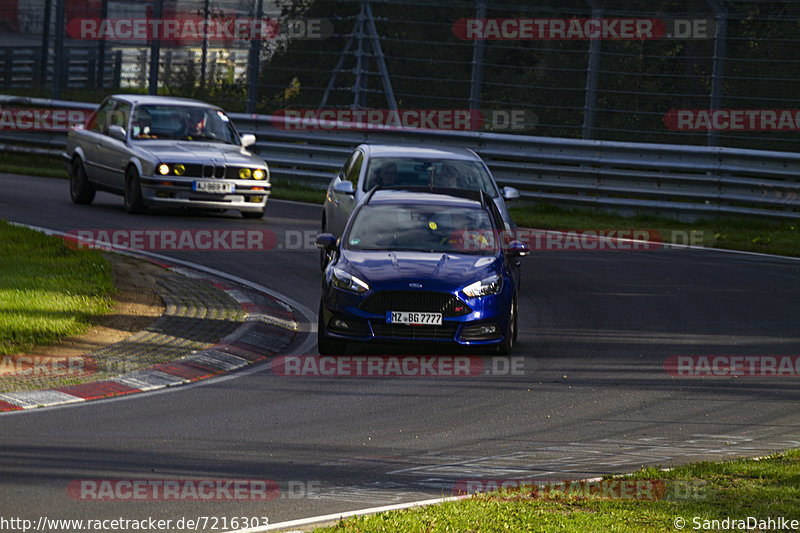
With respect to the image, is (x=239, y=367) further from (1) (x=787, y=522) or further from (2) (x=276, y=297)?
(1) (x=787, y=522)

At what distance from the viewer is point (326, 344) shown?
11.0 m

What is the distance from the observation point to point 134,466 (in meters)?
7.43

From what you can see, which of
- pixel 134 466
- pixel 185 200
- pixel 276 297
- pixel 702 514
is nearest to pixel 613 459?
pixel 702 514

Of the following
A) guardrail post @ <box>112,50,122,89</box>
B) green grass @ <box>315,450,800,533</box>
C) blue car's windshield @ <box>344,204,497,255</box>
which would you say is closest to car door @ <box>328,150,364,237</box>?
blue car's windshield @ <box>344,204,497,255</box>

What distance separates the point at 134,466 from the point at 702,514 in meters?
3.31

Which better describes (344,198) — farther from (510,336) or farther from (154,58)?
(154,58)

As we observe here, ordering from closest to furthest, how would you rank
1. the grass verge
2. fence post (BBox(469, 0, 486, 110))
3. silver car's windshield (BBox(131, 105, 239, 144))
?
the grass verge, silver car's windshield (BBox(131, 105, 239, 144)), fence post (BBox(469, 0, 486, 110))

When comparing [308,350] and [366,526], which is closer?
[366,526]

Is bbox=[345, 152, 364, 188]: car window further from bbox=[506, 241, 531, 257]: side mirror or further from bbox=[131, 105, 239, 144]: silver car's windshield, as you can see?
bbox=[131, 105, 239, 144]: silver car's windshield

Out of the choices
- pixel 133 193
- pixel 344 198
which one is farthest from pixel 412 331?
pixel 133 193

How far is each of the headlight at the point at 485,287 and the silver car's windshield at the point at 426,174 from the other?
11.2ft

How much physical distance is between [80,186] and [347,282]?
34.7 feet

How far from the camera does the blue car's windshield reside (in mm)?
11711

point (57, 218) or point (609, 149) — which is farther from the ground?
point (609, 149)
